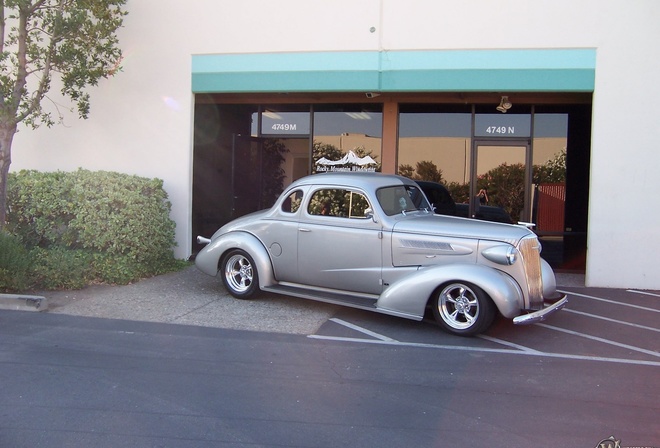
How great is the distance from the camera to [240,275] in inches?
329

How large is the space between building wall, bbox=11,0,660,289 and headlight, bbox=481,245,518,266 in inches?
157

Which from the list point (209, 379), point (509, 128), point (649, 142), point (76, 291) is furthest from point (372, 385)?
point (509, 128)

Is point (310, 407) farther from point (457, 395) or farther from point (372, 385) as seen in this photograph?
point (457, 395)

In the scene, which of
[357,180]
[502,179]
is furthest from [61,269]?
[502,179]

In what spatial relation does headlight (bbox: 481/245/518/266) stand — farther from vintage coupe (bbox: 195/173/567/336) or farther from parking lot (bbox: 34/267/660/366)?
parking lot (bbox: 34/267/660/366)

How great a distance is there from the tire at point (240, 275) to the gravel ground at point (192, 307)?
0.44 ft

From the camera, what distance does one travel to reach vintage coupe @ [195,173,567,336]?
649 centimetres

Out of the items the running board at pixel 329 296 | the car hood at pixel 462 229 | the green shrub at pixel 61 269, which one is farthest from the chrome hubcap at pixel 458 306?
the green shrub at pixel 61 269

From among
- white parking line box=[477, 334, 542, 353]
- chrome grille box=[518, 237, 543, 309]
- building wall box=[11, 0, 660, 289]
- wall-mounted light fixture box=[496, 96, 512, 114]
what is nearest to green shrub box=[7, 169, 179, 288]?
building wall box=[11, 0, 660, 289]

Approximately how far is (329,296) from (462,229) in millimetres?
1915

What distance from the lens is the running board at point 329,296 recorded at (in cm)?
716

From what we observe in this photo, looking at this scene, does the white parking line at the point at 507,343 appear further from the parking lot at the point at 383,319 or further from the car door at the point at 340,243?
the car door at the point at 340,243

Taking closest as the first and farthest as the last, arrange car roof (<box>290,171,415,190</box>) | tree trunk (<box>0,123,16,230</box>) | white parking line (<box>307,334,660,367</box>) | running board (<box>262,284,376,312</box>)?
white parking line (<box>307,334,660,367</box>) → running board (<box>262,284,376,312</box>) → car roof (<box>290,171,415,190</box>) → tree trunk (<box>0,123,16,230</box>)

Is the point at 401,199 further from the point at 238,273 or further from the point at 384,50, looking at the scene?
the point at 384,50
